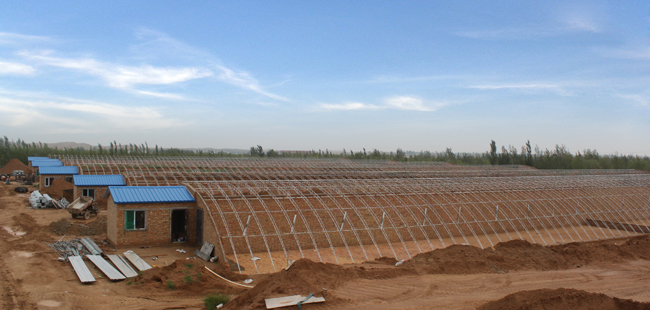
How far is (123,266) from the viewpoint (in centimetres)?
1623

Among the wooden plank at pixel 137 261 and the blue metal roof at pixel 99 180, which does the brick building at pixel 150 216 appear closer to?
the wooden plank at pixel 137 261

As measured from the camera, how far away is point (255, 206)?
21625 millimetres

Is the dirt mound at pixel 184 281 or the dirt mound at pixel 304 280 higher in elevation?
the dirt mound at pixel 304 280

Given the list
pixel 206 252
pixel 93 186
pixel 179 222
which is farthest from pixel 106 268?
pixel 93 186

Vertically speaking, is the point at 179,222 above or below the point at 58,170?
below

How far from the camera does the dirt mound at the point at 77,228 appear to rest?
22969mm

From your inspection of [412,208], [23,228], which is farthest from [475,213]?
[23,228]

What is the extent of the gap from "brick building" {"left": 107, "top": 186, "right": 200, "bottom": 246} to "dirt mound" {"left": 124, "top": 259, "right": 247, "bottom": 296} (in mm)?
5901

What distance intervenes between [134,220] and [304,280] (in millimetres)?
12816

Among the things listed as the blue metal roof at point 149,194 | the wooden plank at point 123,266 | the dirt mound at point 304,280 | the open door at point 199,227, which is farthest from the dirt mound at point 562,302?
the blue metal roof at point 149,194

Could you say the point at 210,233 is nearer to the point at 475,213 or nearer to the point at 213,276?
Answer: the point at 213,276

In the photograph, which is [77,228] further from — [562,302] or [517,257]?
[562,302]

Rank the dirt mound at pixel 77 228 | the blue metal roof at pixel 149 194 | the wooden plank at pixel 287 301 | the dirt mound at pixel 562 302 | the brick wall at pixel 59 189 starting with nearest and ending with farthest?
the dirt mound at pixel 562 302, the wooden plank at pixel 287 301, the blue metal roof at pixel 149 194, the dirt mound at pixel 77 228, the brick wall at pixel 59 189

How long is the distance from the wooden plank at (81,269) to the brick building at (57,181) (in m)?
22.8
